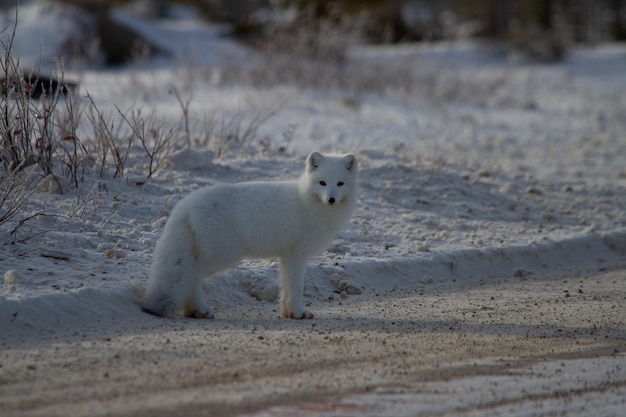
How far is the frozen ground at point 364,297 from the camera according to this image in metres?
4.64

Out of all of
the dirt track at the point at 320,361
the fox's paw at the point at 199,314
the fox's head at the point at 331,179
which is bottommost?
the fox's paw at the point at 199,314

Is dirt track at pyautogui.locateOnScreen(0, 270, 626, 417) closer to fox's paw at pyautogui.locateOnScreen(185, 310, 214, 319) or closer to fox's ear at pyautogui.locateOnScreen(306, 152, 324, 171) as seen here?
fox's paw at pyautogui.locateOnScreen(185, 310, 214, 319)

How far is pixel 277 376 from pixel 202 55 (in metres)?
22.6

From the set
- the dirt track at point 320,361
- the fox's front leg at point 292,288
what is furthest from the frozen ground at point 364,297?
the fox's front leg at point 292,288

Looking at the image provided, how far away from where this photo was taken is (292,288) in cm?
650

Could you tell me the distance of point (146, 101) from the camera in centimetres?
1644

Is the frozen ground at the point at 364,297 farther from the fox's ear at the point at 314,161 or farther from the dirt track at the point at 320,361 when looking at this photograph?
the fox's ear at the point at 314,161

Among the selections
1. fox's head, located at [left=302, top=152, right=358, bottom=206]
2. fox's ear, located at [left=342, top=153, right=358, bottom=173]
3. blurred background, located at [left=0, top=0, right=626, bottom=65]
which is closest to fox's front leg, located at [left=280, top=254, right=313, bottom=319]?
fox's head, located at [left=302, top=152, right=358, bottom=206]

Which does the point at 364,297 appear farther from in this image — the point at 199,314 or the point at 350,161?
the point at 199,314

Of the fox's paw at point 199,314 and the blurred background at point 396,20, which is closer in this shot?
the fox's paw at point 199,314

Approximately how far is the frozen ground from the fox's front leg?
0.59ft

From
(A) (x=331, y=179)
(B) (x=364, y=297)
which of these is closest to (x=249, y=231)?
(A) (x=331, y=179)

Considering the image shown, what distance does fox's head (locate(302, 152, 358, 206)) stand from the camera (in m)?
6.76

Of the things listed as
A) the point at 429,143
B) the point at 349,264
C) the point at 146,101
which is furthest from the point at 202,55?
the point at 349,264
